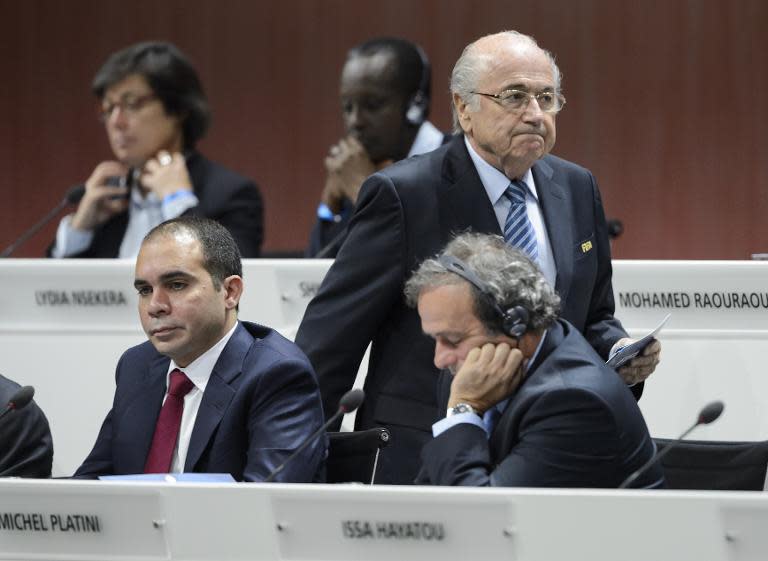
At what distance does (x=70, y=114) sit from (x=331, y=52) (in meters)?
1.32

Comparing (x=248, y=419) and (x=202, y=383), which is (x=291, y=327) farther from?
(x=248, y=419)

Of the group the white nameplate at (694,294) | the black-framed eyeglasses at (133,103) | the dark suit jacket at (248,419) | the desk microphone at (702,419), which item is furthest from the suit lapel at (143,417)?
the black-framed eyeglasses at (133,103)

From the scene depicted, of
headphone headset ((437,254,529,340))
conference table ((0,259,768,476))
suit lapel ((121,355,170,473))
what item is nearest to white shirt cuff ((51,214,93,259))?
conference table ((0,259,768,476))

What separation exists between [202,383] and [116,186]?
6.84 feet

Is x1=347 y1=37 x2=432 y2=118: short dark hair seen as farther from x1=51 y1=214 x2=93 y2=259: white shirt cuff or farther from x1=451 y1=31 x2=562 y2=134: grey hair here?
x1=451 y1=31 x2=562 y2=134: grey hair

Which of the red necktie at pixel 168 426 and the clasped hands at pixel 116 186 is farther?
the clasped hands at pixel 116 186

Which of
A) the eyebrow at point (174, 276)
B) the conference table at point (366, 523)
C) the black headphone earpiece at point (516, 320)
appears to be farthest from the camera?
the eyebrow at point (174, 276)

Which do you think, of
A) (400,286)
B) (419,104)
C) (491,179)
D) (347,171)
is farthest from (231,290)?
(347,171)

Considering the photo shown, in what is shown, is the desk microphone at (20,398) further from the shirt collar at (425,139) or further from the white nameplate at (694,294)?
the shirt collar at (425,139)

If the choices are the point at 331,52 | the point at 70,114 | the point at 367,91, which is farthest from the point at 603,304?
the point at 70,114

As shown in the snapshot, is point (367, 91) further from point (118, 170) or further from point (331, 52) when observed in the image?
point (331, 52)

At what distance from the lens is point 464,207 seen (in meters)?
3.19

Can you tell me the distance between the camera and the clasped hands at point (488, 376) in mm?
2701

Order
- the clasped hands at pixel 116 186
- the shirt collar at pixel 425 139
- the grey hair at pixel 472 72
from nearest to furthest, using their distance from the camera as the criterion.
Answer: the grey hair at pixel 472 72 < the shirt collar at pixel 425 139 < the clasped hands at pixel 116 186
